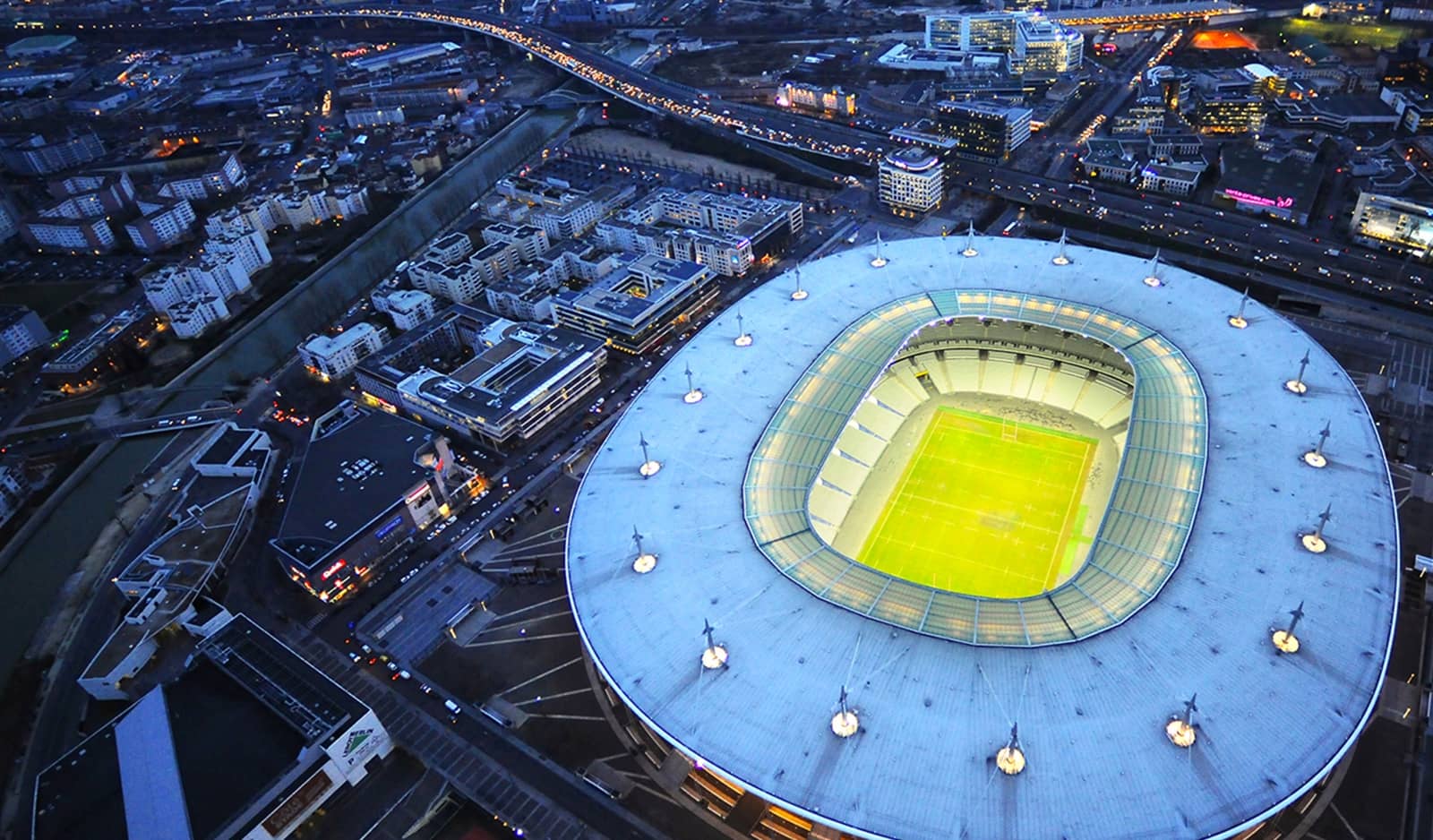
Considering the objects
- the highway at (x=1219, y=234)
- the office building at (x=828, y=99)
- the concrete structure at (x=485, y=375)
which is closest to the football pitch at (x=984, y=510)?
the concrete structure at (x=485, y=375)

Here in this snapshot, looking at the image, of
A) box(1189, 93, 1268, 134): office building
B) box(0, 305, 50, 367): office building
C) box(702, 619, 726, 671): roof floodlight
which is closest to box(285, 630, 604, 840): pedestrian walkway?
box(702, 619, 726, 671): roof floodlight

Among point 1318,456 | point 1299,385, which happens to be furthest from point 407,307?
point 1318,456

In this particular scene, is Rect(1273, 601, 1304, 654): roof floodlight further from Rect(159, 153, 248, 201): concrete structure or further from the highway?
Rect(159, 153, 248, 201): concrete structure

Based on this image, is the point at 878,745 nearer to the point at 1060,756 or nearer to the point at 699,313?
the point at 1060,756

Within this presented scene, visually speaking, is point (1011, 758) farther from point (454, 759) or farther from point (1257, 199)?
point (1257, 199)

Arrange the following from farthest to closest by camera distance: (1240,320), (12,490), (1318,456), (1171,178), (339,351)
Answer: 1. (1171,178)
2. (339,351)
3. (12,490)
4. (1240,320)
5. (1318,456)
